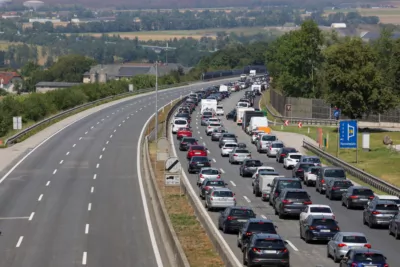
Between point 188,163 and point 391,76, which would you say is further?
point 391,76

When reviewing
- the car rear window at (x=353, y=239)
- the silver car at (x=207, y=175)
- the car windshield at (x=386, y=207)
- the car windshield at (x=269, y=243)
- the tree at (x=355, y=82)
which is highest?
the tree at (x=355, y=82)

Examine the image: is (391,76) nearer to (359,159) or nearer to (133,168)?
(359,159)

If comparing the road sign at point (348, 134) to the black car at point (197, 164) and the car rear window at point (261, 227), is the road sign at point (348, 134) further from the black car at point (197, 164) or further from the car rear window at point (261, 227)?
the car rear window at point (261, 227)

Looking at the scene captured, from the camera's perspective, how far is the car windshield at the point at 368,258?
29750 mm

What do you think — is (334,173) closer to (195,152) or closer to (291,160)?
(291,160)

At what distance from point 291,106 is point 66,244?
80.4 metres

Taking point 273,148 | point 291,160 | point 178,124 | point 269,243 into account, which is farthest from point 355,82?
point 269,243

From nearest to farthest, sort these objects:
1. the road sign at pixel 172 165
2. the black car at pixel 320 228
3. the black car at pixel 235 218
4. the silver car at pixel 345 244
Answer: the silver car at pixel 345 244 → the black car at pixel 320 228 → the black car at pixel 235 218 → the road sign at pixel 172 165

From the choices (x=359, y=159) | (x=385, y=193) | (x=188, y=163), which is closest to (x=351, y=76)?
(x=359, y=159)

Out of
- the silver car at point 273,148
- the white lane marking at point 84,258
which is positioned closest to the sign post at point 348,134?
the silver car at point 273,148

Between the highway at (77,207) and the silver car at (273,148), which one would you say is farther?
the silver car at (273,148)

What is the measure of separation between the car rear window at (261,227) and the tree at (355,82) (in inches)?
2398

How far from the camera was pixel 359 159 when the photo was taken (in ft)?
241

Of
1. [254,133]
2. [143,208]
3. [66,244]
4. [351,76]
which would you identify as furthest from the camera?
[351,76]
